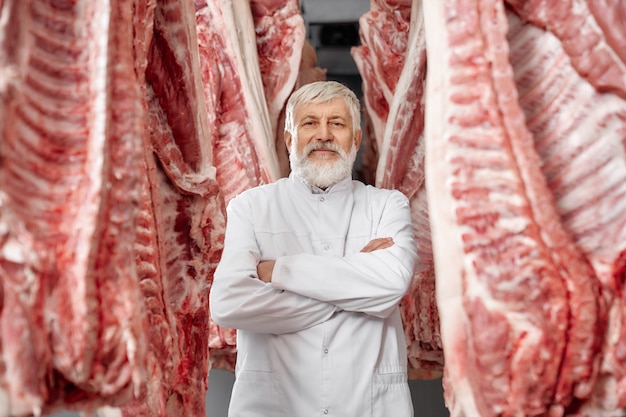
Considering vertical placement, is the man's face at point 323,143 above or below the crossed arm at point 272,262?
above

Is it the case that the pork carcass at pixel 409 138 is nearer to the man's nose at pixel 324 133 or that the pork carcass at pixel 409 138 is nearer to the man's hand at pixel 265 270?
the man's nose at pixel 324 133

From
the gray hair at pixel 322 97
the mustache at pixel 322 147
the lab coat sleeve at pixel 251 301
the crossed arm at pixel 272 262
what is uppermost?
the gray hair at pixel 322 97

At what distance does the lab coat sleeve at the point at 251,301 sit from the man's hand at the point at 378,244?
0.46 ft

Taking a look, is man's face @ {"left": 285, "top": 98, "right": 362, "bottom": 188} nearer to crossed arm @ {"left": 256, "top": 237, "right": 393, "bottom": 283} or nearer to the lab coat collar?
the lab coat collar

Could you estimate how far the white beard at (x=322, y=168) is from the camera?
5.63 feet

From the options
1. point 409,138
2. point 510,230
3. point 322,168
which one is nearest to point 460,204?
point 510,230

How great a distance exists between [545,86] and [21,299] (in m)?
0.73

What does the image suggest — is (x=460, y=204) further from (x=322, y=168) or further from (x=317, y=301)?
(x=322, y=168)

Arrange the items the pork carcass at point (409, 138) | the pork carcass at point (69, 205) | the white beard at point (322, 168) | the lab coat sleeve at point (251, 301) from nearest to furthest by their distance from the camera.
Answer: the pork carcass at point (69, 205)
the lab coat sleeve at point (251, 301)
the white beard at point (322, 168)
the pork carcass at point (409, 138)

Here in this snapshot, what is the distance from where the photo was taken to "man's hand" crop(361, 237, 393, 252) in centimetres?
156

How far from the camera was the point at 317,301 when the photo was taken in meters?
1.55

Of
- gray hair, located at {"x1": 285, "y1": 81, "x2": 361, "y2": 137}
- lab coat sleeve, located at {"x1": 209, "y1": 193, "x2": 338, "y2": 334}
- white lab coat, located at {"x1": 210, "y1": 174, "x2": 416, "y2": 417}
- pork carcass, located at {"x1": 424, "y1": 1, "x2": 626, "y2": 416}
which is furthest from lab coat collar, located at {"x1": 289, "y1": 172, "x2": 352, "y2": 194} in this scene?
pork carcass, located at {"x1": 424, "y1": 1, "x2": 626, "y2": 416}

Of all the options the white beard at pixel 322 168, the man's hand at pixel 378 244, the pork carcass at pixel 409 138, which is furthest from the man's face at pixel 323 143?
the pork carcass at pixel 409 138

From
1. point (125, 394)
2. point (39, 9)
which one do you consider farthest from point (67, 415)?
point (39, 9)
